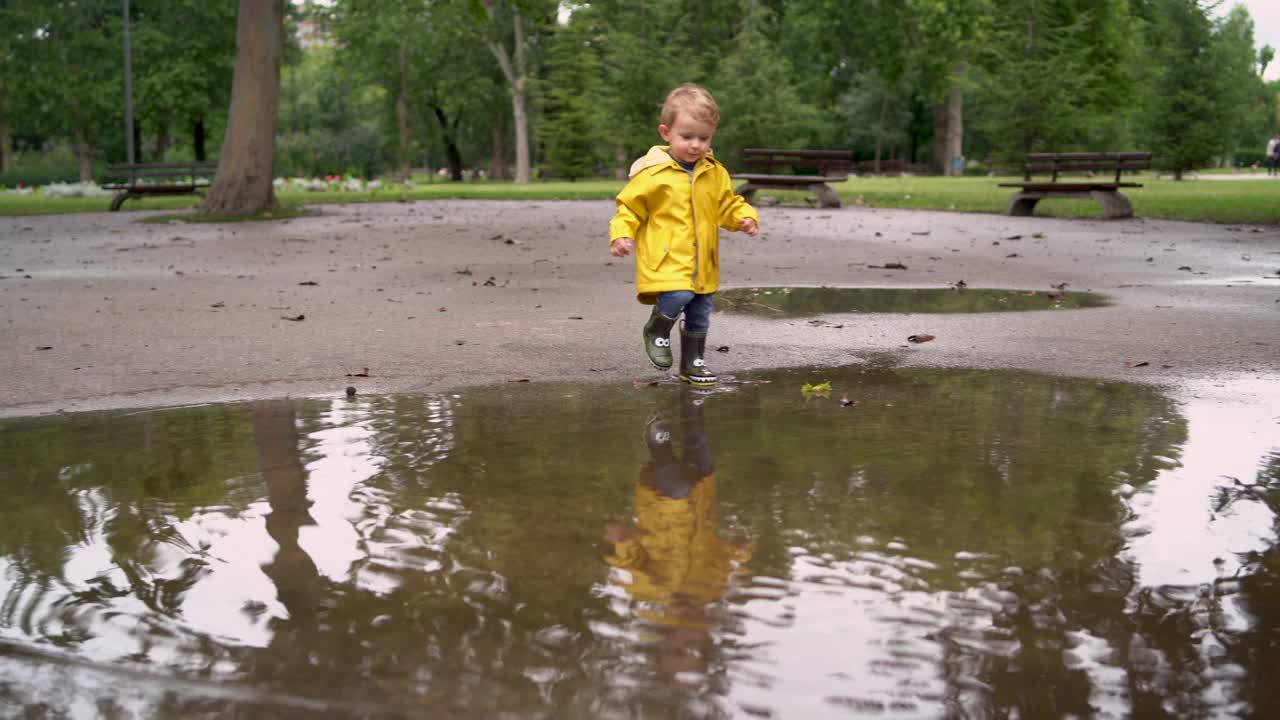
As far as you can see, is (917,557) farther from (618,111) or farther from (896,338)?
(618,111)

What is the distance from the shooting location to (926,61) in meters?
52.2

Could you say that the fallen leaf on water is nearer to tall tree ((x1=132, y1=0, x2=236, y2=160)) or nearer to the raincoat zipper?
the raincoat zipper

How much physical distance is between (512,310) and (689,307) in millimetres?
2693

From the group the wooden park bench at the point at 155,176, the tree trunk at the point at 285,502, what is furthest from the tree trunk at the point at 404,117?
the tree trunk at the point at 285,502

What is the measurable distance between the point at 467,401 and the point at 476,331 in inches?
88.4

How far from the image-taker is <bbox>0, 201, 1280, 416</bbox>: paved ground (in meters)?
6.20

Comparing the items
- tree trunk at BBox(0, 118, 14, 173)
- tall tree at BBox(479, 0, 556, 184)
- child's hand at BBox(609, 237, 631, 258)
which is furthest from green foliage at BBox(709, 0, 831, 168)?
child's hand at BBox(609, 237, 631, 258)

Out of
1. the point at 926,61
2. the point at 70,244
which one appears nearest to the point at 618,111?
the point at 926,61

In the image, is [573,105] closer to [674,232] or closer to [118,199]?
[118,199]

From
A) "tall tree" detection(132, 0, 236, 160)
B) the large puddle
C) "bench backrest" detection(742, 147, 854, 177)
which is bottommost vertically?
the large puddle

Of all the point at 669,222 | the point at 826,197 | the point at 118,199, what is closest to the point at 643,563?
the point at 669,222

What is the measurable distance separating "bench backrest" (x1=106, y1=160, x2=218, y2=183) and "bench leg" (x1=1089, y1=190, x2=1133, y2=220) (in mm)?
17091

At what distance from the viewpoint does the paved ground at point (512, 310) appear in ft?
20.4

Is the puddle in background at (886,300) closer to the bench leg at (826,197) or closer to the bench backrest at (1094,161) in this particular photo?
the bench backrest at (1094,161)
